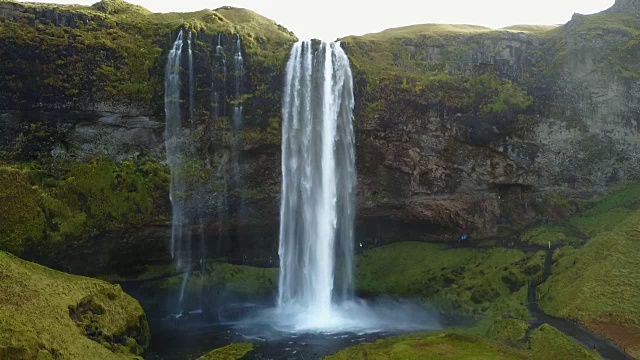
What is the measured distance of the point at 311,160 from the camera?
42469mm

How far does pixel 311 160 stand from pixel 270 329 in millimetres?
14147

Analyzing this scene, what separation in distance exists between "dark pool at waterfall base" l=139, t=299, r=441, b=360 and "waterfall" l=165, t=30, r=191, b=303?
17.9ft

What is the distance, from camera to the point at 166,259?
43375mm

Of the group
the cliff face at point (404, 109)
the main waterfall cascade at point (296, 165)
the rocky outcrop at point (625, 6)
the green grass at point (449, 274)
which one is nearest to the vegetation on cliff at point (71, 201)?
the cliff face at point (404, 109)

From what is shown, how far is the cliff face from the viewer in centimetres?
3941

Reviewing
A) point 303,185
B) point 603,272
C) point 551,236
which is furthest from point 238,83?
point 603,272

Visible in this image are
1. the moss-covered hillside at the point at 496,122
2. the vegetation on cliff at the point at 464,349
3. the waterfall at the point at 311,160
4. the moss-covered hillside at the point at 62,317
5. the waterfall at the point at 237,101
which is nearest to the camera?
the moss-covered hillside at the point at 62,317

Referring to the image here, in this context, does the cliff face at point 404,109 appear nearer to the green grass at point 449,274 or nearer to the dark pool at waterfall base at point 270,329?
the green grass at point 449,274

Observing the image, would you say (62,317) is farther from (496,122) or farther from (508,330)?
(496,122)

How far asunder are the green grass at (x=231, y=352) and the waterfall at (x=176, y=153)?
13.5 metres

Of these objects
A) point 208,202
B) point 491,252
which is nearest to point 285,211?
point 208,202

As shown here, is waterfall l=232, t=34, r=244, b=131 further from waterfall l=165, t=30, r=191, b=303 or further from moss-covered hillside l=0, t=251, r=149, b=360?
moss-covered hillside l=0, t=251, r=149, b=360

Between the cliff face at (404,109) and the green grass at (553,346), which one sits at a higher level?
the cliff face at (404,109)

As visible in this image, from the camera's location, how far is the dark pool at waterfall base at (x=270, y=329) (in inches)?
1201
